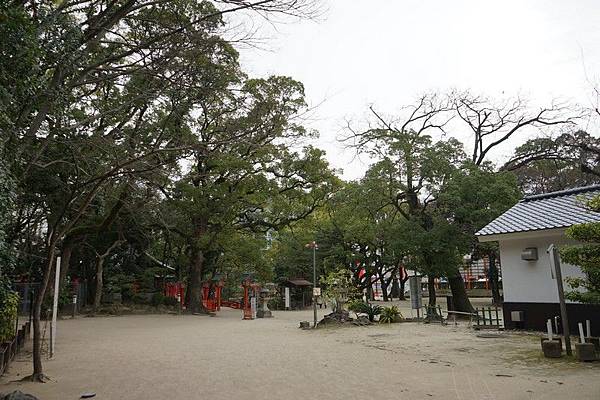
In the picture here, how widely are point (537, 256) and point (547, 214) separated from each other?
46.3 inches

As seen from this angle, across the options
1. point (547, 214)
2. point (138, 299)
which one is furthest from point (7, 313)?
point (138, 299)

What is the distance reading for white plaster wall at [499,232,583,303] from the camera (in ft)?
36.4

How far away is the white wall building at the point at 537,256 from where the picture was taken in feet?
35.2

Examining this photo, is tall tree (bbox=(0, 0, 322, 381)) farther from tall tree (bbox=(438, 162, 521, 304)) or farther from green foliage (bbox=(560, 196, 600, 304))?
tall tree (bbox=(438, 162, 521, 304))

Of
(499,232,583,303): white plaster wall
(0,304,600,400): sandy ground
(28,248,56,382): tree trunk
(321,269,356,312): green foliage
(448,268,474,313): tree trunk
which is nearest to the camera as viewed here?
(0,304,600,400): sandy ground

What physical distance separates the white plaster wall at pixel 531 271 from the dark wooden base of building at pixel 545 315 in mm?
155

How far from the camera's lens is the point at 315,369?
760cm

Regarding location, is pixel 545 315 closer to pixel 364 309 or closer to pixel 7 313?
pixel 364 309

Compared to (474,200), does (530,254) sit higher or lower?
lower

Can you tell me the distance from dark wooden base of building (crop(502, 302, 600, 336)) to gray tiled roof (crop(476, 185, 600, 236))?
1997 millimetres

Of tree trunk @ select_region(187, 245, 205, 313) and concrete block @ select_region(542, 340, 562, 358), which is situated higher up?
tree trunk @ select_region(187, 245, 205, 313)

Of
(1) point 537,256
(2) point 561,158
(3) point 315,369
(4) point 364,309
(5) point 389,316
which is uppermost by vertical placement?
(2) point 561,158

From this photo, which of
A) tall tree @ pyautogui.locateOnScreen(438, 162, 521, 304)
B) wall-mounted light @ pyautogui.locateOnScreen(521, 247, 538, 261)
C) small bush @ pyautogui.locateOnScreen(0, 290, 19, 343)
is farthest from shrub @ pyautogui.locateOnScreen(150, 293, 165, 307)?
wall-mounted light @ pyautogui.locateOnScreen(521, 247, 538, 261)

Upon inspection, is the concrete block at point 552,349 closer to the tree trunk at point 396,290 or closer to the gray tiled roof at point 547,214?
the gray tiled roof at point 547,214
